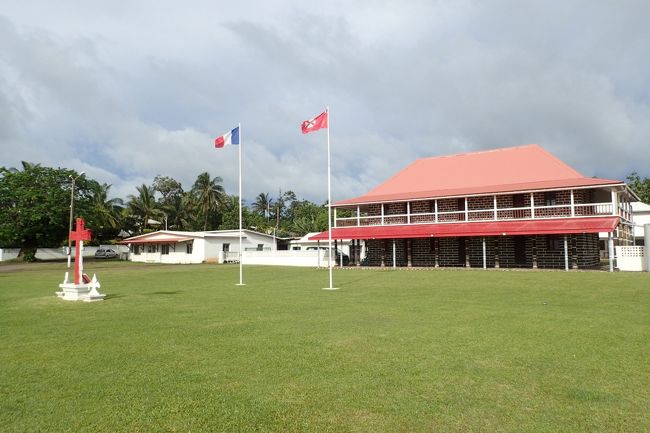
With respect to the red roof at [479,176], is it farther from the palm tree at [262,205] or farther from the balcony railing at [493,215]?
the palm tree at [262,205]

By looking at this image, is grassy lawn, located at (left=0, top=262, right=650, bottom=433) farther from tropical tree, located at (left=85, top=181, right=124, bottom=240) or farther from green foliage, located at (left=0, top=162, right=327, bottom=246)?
tropical tree, located at (left=85, top=181, right=124, bottom=240)

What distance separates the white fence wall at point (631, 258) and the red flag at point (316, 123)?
54.3 ft

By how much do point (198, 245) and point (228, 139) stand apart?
26222mm

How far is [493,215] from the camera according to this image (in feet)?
96.6

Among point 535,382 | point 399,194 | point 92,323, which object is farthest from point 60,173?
point 535,382

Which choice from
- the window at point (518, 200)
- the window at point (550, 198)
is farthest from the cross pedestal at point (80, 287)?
the window at point (550, 198)

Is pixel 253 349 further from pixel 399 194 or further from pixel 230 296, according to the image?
pixel 399 194

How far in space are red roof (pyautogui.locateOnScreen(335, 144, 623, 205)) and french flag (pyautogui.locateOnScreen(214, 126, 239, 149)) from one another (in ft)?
46.1

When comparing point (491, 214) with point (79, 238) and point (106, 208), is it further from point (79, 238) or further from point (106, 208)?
point (106, 208)

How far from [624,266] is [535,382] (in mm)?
22659

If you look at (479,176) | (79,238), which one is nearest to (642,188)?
(479,176)

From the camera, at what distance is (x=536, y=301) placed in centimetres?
1175

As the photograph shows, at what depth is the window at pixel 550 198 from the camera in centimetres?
2848

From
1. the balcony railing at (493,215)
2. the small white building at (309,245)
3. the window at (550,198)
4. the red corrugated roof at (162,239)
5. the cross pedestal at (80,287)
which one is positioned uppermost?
the window at (550,198)
